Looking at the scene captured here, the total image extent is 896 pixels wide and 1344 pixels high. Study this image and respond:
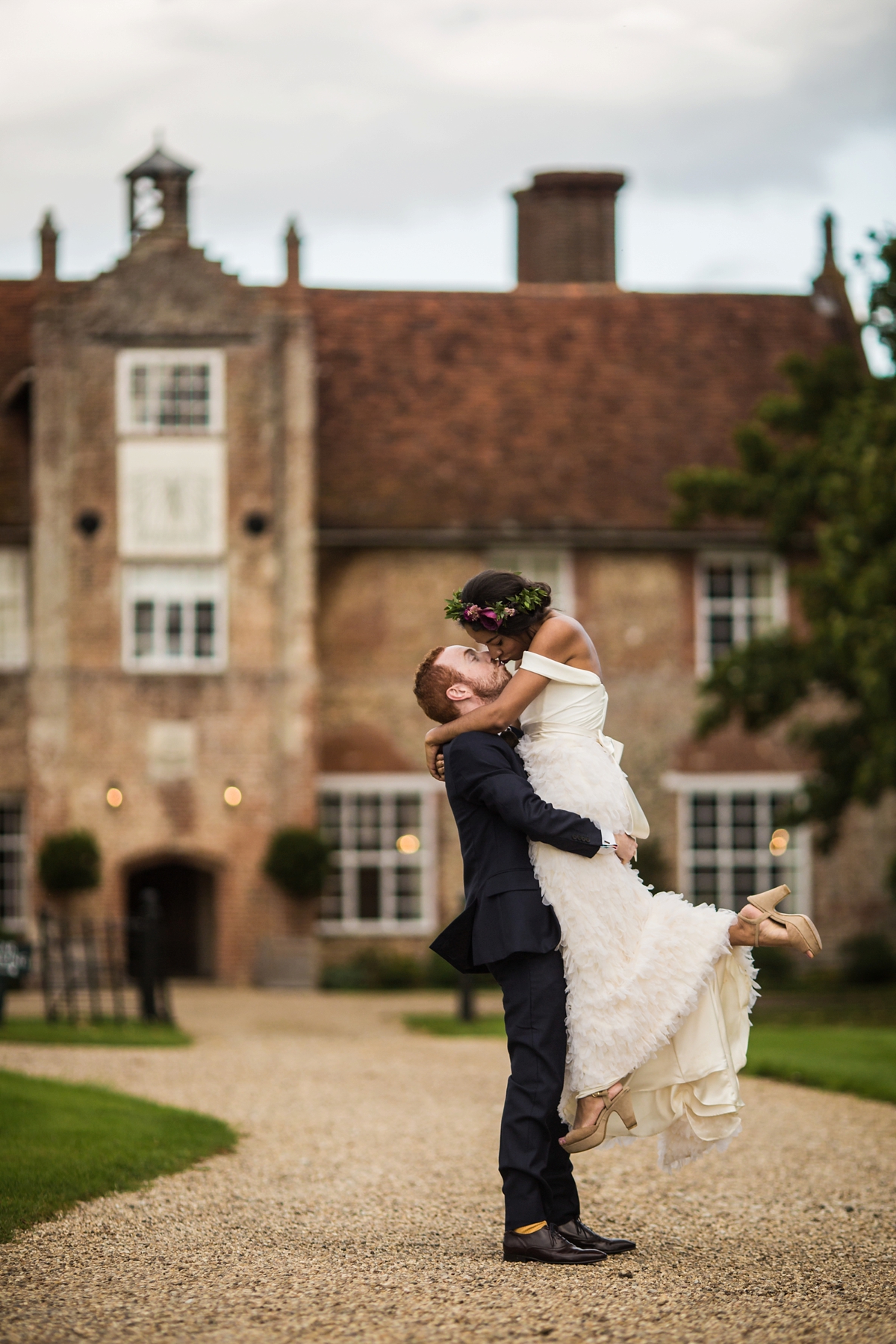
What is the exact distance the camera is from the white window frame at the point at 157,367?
75.3 ft

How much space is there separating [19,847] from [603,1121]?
19.0m

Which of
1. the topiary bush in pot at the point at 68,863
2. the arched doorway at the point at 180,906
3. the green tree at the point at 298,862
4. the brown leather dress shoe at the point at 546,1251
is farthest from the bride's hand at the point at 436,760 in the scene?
the arched doorway at the point at 180,906

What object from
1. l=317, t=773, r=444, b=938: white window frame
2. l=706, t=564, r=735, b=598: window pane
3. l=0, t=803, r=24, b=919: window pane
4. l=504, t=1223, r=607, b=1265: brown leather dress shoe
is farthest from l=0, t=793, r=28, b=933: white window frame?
l=504, t=1223, r=607, b=1265: brown leather dress shoe

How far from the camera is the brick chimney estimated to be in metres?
27.7

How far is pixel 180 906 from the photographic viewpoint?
78.9ft

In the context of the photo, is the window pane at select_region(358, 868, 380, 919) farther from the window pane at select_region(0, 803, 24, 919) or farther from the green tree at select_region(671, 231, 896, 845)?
the green tree at select_region(671, 231, 896, 845)

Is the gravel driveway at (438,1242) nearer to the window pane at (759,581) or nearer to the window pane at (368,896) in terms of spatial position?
the window pane at (368,896)

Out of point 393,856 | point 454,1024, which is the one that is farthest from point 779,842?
point 454,1024

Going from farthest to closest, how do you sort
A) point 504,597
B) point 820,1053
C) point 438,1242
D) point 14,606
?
point 14,606 < point 820,1053 < point 438,1242 < point 504,597

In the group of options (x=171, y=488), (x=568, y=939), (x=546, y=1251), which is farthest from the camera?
(x=171, y=488)

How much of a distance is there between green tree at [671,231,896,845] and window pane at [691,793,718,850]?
2.00 meters

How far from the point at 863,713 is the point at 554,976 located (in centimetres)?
1461

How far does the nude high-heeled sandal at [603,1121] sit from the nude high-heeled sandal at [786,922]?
0.65m

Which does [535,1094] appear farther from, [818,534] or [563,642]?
[818,534]
